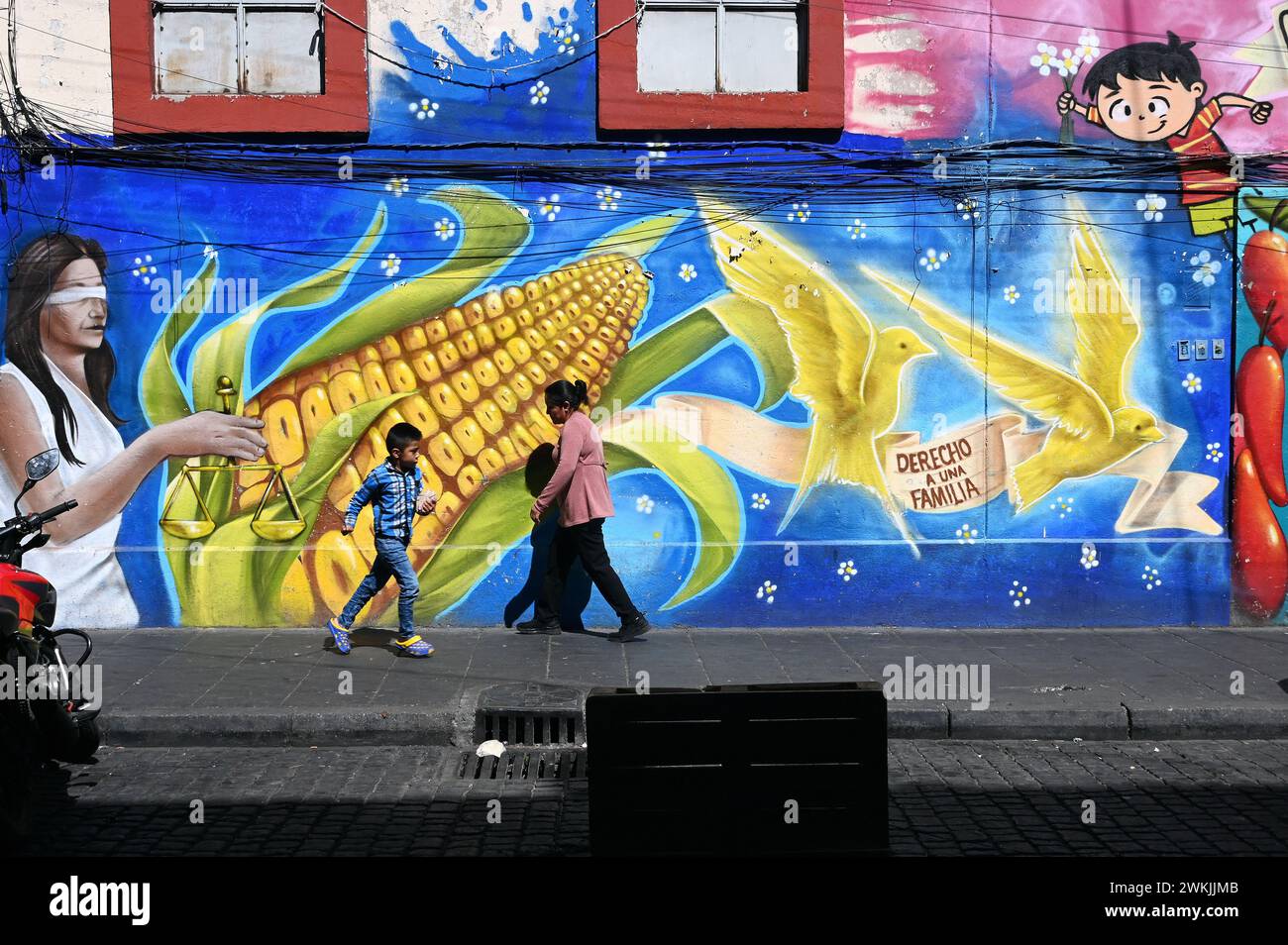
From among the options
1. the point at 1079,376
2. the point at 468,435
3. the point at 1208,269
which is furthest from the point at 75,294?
the point at 1208,269

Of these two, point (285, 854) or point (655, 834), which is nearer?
point (655, 834)

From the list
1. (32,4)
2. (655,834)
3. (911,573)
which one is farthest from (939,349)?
(32,4)

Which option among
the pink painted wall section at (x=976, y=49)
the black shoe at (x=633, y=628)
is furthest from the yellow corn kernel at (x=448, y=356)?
the pink painted wall section at (x=976, y=49)

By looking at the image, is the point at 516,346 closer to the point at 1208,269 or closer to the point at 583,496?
the point at 583,496

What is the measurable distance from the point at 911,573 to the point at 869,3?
4.17 metres

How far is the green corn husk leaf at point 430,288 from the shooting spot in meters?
9.51

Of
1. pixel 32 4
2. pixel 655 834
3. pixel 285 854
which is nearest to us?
pixel 655 834

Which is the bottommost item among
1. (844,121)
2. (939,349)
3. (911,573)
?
(911,573)

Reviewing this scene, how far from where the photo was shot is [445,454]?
9.62 m

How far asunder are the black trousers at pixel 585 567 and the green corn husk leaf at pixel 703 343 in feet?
3.51

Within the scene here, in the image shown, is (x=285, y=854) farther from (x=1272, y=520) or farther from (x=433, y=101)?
(x=1272, y=520)

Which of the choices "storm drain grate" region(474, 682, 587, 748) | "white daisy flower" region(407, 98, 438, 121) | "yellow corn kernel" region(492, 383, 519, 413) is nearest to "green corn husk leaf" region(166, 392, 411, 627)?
"yellow corn kernel" region(492, 383, 519, 413)

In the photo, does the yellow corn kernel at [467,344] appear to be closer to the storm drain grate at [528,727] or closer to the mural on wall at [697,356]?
the mural on wall at [697,356]

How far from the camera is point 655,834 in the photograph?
4.65 meters
